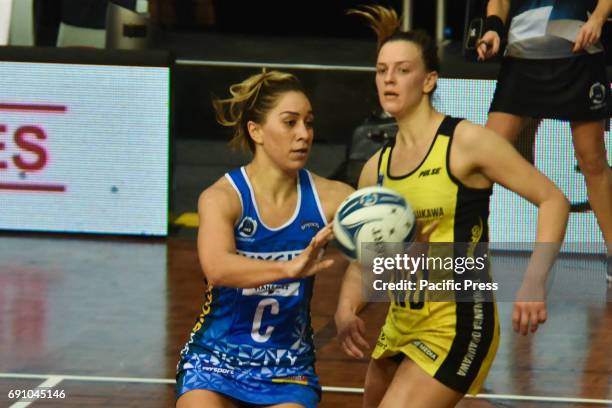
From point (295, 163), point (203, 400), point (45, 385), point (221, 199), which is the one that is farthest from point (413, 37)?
point (45, 385)

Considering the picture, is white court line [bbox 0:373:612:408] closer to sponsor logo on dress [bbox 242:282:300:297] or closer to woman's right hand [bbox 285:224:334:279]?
sponsor logo on dress [bbox 242:282:300:297]

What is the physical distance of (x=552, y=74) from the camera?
705 cm

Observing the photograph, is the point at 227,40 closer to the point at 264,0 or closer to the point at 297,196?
the point at 264,0

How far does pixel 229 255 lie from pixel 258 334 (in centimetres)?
36

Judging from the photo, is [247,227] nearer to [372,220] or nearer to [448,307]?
[372,220]

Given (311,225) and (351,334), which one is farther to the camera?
(311,225)

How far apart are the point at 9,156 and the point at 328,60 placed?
432 cm

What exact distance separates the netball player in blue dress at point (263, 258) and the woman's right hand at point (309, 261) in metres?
0.31

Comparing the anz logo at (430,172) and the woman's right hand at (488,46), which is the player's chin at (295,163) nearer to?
the anz logo at (430,172)

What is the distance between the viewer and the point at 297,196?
4707 mm

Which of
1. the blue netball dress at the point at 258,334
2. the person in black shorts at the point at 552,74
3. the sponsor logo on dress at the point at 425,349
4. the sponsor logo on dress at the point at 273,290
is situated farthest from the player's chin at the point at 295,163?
the person in black shorts at the point at 552,74

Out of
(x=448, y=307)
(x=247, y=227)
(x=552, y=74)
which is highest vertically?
(x=552, y=74)

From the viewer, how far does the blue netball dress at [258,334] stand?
454 centimetres

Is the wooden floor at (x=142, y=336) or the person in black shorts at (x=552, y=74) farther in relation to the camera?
the person in black shorts at (x=552, y=74)
